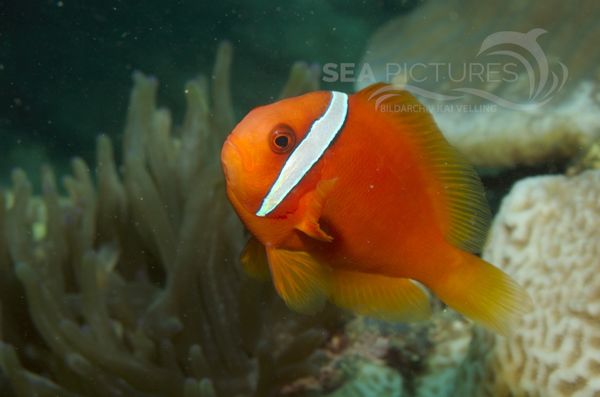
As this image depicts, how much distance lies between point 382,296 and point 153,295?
1341 mm

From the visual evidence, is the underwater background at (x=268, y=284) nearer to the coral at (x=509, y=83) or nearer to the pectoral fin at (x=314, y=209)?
the coral at (x=509, y=83)

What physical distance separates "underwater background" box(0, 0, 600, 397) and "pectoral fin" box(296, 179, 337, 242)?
3.33ft

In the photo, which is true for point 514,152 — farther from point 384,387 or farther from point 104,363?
point 104,363

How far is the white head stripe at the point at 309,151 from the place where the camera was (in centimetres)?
96

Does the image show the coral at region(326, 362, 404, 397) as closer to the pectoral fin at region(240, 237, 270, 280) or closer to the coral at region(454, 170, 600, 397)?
the coral at region(454, 170, 600, 397)

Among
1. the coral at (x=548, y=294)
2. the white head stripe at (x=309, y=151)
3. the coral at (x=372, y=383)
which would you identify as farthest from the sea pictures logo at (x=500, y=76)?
the white head stripe at (x=309, y=151)

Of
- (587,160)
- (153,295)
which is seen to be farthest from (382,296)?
(587,160)

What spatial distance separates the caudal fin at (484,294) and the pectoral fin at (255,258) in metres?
0.40

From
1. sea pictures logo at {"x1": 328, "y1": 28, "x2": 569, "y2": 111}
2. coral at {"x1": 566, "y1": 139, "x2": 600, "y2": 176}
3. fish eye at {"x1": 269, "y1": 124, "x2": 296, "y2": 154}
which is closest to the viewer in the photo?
fish eye at {"x1": 269, "y1": 124, "x2": 296, "y2": 154}

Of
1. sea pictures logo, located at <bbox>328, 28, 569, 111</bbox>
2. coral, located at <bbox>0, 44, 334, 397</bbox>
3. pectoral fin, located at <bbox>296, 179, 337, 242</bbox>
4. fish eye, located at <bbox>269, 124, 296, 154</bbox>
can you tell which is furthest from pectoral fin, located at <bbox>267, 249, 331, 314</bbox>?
sea pictures logo, located at <bbox>328, 28, 569, 111</bbox>

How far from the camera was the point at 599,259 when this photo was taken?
1602 mm

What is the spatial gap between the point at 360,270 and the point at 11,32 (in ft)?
24.0

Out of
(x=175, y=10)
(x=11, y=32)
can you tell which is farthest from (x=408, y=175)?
(x=11, y=32)

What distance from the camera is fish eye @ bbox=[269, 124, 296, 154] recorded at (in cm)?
95
